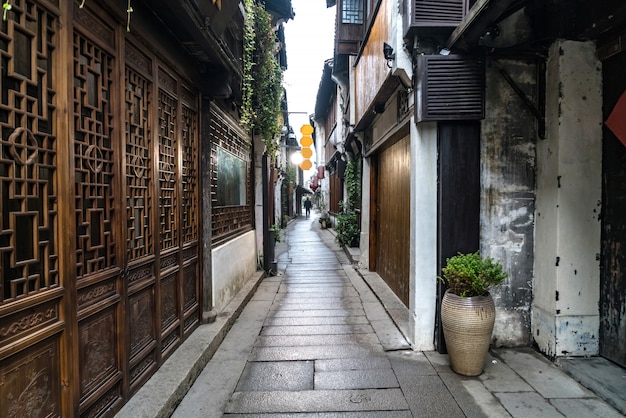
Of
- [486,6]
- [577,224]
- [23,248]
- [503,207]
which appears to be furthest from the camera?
[503,207]

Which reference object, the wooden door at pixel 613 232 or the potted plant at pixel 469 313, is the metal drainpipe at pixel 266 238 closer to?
the potted plant at pixel 469 313

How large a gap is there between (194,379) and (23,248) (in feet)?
8.22

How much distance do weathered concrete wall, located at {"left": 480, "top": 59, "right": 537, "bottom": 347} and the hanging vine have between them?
409cm

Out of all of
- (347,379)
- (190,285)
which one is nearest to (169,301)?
(190,285)

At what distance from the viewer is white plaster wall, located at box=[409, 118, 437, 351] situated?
15.2ft

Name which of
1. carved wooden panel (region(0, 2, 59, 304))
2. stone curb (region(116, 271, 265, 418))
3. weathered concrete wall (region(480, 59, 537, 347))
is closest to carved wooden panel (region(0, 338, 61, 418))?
carved wooden panel (region(0, 2, 59, 304))

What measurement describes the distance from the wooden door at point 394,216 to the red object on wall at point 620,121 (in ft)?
8.98

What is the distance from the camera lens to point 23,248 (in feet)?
7.04

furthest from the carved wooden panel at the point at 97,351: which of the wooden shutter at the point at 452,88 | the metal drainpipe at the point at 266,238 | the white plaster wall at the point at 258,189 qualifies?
the white plaster wall at the point at 258,189

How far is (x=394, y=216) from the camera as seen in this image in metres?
7.26

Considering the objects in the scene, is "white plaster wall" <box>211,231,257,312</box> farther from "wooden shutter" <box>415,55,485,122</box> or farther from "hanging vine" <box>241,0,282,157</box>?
"wooden shutter" <box>415,55,485,122</box>

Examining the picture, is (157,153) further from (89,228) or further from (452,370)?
(452,370)

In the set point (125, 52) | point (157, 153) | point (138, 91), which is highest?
point (125, 52)

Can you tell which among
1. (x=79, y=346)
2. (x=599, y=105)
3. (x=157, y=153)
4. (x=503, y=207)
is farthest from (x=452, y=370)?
(x=157, y=153)
